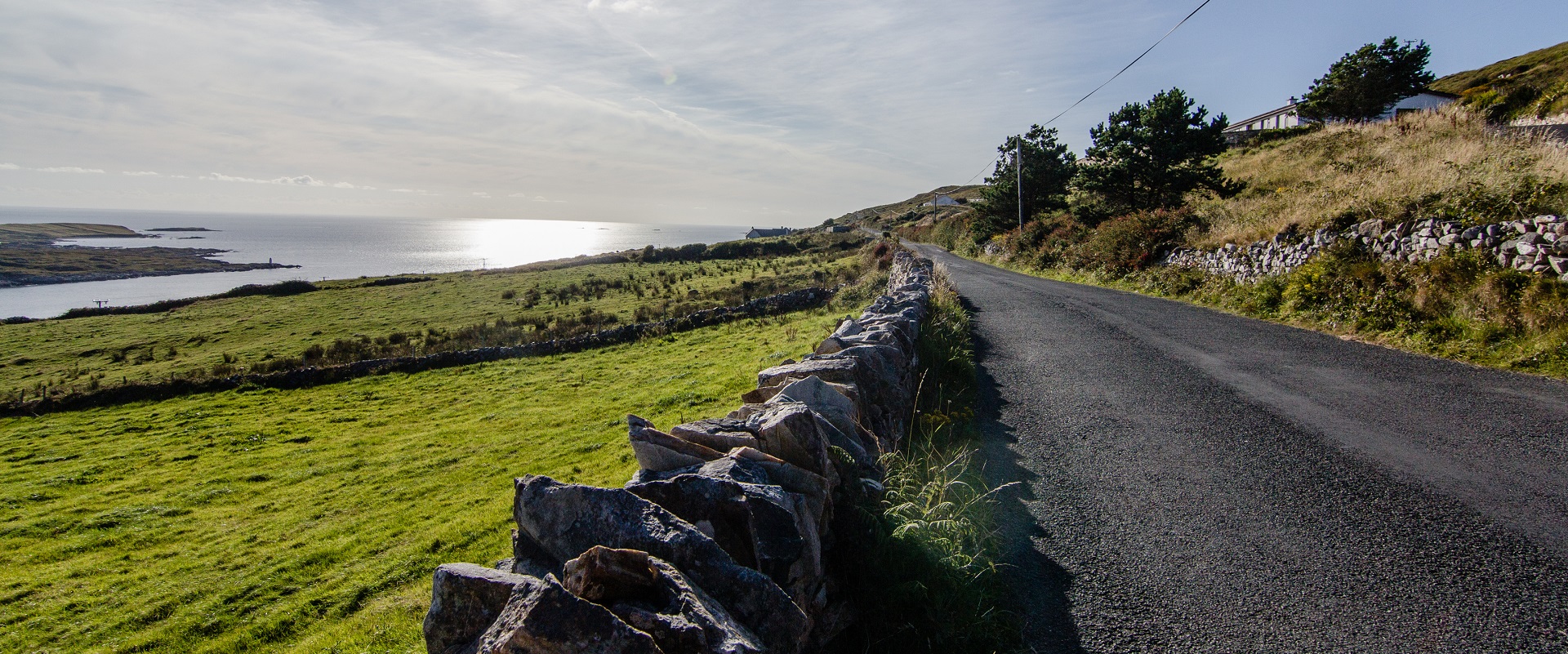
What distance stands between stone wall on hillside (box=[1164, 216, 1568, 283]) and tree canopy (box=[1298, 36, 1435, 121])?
34.5 metres

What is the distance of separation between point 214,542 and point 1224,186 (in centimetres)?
3594

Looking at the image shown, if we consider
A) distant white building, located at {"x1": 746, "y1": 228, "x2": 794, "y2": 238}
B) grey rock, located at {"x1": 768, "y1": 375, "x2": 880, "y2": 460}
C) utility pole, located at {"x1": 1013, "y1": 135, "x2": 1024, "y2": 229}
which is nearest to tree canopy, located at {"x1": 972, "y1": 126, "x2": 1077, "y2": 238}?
utility pole, located at {"x1": 1013, "y1": 135, "x2": 1024, "y2": 229}

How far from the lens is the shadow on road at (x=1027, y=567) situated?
3.90 m

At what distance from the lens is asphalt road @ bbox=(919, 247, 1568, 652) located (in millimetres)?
3818

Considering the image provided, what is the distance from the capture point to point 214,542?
10812 mm

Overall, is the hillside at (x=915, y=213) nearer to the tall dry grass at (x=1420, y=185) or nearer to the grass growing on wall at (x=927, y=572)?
the tall dry grass at (x=1420, y=185)

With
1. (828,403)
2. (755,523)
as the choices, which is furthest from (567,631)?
(828,403)

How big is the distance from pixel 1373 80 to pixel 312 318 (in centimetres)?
6795

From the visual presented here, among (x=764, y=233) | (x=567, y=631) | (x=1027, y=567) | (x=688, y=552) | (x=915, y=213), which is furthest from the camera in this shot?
(x=764, y=233)

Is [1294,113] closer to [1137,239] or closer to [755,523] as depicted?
[1137,239]

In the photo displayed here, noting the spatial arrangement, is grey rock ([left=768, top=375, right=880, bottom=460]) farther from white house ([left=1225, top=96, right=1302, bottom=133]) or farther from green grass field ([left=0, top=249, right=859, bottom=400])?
white house ([left=1225, top=96, right=1302, bottom=133])

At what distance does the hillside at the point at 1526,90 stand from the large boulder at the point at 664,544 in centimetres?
4050

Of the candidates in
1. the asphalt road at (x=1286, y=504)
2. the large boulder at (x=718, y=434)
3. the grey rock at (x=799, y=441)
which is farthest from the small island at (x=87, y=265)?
the asphalt road at (x=1286, y=504)

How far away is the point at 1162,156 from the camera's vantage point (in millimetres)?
28016
